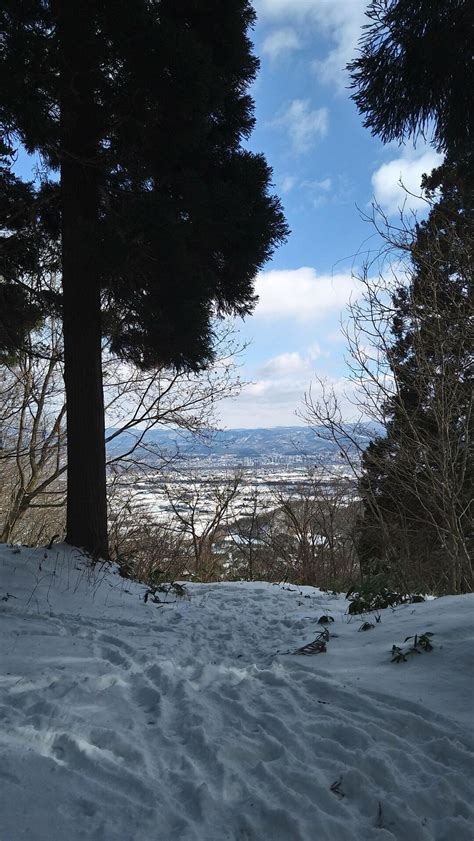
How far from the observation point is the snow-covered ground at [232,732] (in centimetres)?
170

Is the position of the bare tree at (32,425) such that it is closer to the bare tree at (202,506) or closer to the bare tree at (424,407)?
the bare tree at (202,506)

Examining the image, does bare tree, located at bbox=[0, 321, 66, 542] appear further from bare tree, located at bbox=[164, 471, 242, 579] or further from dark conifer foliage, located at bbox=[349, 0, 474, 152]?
dark conifer foliage, located at bbox=[349, 0, 474, 152]

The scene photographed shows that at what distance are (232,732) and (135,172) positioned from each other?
549 centimetres

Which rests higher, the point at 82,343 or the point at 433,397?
the point at 82,343

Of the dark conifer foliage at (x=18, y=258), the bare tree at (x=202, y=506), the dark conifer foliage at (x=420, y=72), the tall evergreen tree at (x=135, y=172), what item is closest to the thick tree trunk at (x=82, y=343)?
the tall evergreen tree at (x=135, y=172)

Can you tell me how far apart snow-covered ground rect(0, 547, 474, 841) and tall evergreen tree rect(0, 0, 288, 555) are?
258 centimetres

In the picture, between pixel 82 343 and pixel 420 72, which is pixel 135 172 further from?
pixel 420 72

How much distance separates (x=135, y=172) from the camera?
5.47 meters

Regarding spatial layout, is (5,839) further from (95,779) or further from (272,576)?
(272,576)

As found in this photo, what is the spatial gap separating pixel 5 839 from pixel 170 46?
18.7 ft

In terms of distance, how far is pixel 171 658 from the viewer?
3283mm

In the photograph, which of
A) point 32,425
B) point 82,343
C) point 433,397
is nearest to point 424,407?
point 433,397

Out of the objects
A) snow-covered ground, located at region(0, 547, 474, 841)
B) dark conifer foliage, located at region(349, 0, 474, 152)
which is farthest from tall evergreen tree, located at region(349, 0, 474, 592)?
snow-covered ground, located at region(0, 547, 474, 841)

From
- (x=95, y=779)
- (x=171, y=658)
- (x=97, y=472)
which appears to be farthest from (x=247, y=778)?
(x=97, y=472)
